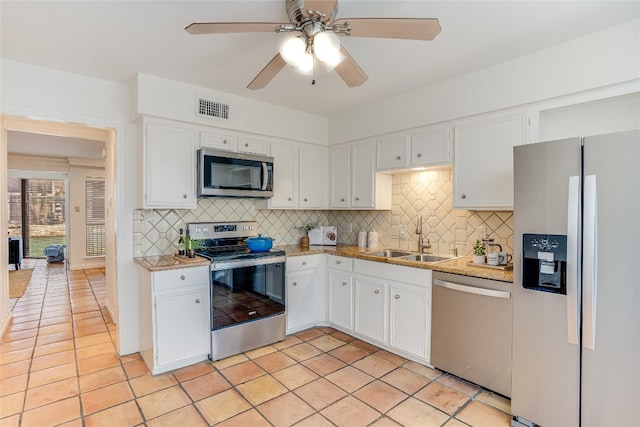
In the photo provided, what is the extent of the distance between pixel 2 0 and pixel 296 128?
2476 mm

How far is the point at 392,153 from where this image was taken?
3.35 meters

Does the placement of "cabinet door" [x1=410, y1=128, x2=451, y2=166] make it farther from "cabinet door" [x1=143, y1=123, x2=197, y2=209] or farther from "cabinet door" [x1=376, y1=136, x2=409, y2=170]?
"cabinet door" [x1=143, y1=123, x2=197, y2=209]

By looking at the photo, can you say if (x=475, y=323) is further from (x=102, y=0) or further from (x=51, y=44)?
(x=51, y=44)

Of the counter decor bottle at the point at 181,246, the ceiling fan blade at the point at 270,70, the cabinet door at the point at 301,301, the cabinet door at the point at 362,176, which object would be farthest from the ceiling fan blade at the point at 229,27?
the cabinet door at the point at 301,301

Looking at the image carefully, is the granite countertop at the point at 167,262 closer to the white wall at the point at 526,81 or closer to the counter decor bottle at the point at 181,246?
the counter decor bottle at the point at 181,246

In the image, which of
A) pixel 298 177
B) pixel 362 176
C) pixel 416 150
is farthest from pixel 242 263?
pixel 416 150

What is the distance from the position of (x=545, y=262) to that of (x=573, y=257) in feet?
0.46

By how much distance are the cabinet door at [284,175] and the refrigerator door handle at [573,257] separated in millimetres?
2614

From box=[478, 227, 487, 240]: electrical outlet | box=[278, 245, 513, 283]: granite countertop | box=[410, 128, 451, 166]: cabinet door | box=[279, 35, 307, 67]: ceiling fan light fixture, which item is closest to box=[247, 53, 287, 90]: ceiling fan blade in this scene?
box=[279, 35, 307, 67]: ceiling fan light fixture

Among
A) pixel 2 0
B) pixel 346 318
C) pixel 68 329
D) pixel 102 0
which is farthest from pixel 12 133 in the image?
pixel 346 318

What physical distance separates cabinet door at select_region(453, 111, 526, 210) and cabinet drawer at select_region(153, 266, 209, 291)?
225 cm

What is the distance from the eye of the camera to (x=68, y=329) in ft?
11.8

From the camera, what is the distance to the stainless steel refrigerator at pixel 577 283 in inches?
65.0

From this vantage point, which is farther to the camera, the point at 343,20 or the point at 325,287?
the point at 325,287
